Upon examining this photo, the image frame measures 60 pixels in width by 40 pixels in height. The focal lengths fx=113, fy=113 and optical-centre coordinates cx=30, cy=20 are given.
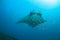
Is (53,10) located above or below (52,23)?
above

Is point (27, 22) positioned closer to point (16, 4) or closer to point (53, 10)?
point (16, 4)

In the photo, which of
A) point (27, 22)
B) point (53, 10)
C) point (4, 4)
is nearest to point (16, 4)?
point (4, 4)

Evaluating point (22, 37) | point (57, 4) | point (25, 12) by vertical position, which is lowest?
point (22, 37)

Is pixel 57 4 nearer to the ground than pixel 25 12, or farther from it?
farther from it

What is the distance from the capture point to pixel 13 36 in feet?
5.26

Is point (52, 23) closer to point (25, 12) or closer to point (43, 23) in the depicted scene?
point (43, 23)

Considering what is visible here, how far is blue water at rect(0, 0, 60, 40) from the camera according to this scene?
5.24ft

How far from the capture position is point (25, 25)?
5.29 ft

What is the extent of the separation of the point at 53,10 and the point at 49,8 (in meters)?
0.06

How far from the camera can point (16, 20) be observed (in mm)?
1605

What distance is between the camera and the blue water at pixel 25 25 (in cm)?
160

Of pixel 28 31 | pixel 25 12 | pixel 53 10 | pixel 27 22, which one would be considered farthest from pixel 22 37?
pixel 53 10

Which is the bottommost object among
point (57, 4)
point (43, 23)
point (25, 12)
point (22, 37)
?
point (22, 37)

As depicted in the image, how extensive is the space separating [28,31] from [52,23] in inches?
14.1
